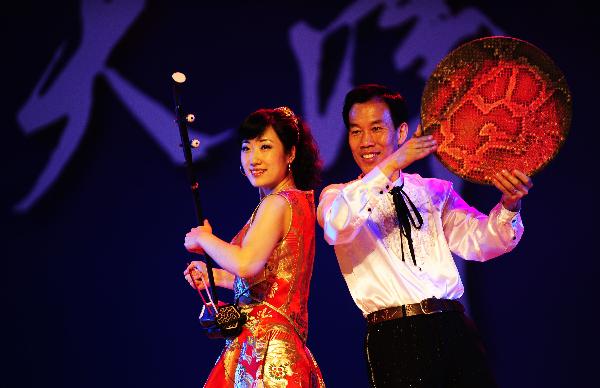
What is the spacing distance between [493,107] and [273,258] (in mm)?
815

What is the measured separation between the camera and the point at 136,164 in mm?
3477

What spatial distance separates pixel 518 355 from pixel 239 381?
1662 millimetres

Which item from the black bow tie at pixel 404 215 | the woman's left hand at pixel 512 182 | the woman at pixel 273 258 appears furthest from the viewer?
the black bow tie at pixel 404 215

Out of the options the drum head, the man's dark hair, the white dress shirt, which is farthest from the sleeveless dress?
the drum head

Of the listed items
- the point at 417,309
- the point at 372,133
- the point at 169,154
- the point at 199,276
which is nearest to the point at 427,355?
the point at 417,309

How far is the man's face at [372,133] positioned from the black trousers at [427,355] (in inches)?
22.0

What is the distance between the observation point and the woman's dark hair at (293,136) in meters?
2.32

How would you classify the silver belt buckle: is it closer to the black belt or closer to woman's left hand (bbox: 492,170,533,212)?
the black belt

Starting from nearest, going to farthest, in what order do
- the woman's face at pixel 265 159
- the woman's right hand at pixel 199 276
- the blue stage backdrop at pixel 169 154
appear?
the woman's face at pixel 265 159 → the woman's right hand at pixel 199 276 → the blue stage backdrop at pixel 169 154

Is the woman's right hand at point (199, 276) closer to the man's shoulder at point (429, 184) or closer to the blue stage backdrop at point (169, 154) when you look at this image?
the man's shoulder at point (429, 184)

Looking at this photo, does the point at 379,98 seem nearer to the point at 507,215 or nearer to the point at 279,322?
the point at 507,215

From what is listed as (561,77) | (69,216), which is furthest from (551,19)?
(69,216)

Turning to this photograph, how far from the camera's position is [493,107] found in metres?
2.01

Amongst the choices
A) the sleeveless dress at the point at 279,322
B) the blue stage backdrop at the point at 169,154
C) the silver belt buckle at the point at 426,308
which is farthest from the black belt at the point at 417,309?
the blue stage backdrop at the point at 169,154
